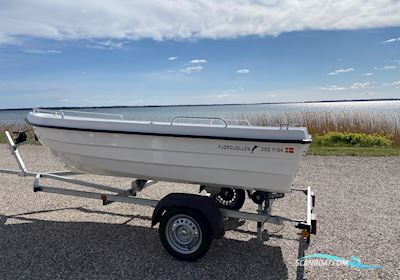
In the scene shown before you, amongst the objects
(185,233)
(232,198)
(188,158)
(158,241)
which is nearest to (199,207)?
(185,233)

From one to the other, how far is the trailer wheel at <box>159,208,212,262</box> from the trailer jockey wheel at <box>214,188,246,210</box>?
→ 1.19 meters

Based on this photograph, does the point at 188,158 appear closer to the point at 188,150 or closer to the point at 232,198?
the point at 188,150

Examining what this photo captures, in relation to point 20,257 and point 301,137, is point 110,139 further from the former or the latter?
point 301,137

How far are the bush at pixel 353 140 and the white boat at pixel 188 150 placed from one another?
9.02 m

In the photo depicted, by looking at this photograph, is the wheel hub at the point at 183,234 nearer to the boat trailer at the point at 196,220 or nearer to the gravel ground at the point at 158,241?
the boat trailer at the point at 196,220

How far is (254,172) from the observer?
3.54 m

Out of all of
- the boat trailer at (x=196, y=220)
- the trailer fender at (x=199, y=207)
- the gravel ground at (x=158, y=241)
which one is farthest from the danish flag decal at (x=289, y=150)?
the gravel ground at (x=158, y=241)

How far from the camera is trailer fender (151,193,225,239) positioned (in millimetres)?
3631

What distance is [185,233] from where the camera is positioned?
3.80m

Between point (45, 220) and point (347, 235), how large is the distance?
3659 mm

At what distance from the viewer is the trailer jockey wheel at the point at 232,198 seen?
4957mm

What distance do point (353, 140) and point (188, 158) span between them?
31.4 ft

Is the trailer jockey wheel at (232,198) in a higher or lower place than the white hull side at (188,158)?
lower

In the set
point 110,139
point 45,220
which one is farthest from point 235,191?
point 45,220
